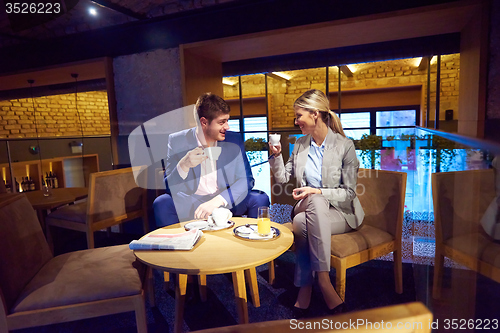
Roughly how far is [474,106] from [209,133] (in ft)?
7.64

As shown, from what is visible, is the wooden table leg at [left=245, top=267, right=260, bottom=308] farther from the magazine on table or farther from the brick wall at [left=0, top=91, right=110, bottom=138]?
the brick wall at [left=0, top=91, right=110, bottom=138]

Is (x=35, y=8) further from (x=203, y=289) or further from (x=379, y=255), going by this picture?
(x=379, y=255)

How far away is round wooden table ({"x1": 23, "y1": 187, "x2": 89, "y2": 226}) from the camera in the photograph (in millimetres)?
2705

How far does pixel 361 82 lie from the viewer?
8.55m

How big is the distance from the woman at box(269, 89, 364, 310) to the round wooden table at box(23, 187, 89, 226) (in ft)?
6.64

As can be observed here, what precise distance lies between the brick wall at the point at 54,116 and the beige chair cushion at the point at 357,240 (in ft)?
27.2

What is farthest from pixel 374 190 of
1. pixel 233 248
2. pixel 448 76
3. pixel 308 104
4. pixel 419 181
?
pixel 448 76

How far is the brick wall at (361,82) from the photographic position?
7.47 metres

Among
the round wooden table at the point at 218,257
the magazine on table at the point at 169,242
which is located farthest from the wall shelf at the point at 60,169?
the round wooden table at the point at 218,257


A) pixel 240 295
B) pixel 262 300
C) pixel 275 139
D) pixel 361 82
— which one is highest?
pixel 361 82

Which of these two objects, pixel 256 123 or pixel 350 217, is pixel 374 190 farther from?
pixel 256 123

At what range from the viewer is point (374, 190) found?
7.16ft

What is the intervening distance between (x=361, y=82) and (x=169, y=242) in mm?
8351

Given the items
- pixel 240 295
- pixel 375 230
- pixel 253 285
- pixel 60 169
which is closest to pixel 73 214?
pixel 253 285
